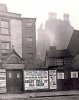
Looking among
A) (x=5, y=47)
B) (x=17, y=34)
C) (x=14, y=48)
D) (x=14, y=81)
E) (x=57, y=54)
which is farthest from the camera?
(x=57, y=54)

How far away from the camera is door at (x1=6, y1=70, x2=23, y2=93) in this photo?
28266 mm

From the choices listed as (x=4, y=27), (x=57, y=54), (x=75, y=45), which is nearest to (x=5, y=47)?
(x=4, y=27)

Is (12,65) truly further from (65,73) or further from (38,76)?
(65,73)

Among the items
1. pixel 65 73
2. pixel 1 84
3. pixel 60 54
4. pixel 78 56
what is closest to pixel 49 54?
pixel 60 54

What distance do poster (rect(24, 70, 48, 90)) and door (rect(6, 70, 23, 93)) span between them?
3.13ft

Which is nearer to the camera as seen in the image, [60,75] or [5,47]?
[60,75]

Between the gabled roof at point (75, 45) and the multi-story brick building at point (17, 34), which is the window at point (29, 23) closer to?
the multi-story brick building at point (17, 34)

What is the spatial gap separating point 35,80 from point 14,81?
98.7 inches

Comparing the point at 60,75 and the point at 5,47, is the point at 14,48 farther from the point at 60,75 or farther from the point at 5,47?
the point at 60,75

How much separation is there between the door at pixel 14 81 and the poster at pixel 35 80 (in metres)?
0.96

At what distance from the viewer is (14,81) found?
2853cm

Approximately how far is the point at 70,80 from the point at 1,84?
30.1 ft

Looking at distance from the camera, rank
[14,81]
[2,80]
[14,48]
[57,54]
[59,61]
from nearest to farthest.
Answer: [2,80] → [14,81] → [14,48] → [59,61] → [57,54]

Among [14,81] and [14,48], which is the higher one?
[14,48]
